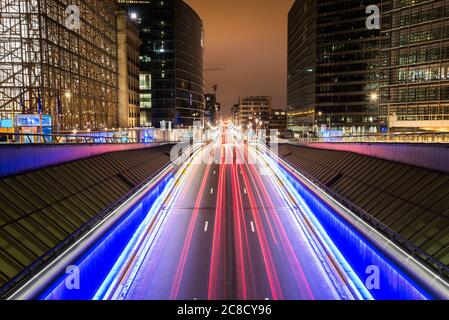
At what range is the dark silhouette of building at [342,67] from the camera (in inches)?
4407

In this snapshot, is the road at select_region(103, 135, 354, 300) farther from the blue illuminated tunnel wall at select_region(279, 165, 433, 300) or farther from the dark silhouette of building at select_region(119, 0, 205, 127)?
the dark silhouette of building at select_region(119, 0, 205, 127)

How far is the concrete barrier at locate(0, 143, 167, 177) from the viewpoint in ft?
53.3

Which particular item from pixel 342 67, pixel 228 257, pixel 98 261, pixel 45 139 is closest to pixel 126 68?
pixel 45 139

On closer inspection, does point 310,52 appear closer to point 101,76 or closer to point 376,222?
point 101,76

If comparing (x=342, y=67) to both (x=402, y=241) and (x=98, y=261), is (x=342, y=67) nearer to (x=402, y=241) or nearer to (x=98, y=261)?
(x=402, y=241)

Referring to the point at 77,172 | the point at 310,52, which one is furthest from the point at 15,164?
the point at 310,52

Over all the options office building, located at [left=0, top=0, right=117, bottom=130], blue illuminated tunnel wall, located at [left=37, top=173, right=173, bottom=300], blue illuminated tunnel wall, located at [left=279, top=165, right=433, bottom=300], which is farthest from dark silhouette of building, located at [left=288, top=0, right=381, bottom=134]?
blue illuminated tunnel wall, located at [left=37, top=173, right=173, bottom=300]

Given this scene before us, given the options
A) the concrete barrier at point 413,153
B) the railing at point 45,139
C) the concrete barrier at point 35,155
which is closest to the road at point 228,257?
the concrete barrier at point 35,155

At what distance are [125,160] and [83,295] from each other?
63.2ft

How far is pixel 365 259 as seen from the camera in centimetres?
1645

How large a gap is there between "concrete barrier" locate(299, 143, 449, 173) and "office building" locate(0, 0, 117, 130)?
99.2 ft

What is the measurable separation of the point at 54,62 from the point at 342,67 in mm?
88629

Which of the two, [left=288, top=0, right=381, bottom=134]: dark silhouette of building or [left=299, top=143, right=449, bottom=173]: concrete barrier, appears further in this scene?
[left=288, top=0, right=381, bottom=134]: dark silhouette of building

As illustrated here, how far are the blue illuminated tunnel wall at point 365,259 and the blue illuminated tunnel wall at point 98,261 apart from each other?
422 inches
